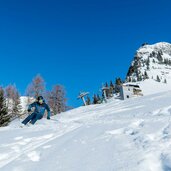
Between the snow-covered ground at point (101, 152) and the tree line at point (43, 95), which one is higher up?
the tree line at point (43, 95)

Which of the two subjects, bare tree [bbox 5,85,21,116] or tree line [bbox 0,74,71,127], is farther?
bare tree [bbox 5,85,21,116]

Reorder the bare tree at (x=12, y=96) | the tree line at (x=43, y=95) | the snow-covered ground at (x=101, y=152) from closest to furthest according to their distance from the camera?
the snow-covered ground at (x=101, y=152) < the tree line at (x=43, y=95) < the bare tree at (x=12, y=96)

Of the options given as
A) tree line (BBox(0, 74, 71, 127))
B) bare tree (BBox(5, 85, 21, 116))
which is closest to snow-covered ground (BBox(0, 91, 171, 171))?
tree line (BBox(0, 74, 71, 127))

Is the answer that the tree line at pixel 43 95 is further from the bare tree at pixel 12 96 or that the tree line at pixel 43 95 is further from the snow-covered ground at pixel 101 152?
the snow-covered ground at pixel 101 152

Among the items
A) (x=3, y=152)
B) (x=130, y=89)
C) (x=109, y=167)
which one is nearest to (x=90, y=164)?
(x=109, y=167)

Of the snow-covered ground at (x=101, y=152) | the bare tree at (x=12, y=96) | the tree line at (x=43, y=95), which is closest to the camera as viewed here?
the snow-covered ground at (x=101, y=152)

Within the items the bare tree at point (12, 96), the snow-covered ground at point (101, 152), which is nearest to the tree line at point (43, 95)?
the bare tree at point (12, 96)

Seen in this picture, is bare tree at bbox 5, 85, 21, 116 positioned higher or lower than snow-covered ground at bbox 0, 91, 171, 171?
higher

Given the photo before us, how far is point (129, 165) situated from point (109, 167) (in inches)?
14.7

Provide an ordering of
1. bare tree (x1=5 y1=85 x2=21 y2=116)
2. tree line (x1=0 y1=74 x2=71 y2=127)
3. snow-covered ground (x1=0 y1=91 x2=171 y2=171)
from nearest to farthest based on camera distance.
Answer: snow-covered ground (x1=0 y1=91 x2=171 y2=171)
tree line (x1=0 y1=74 x2=71 y2=127)
bare tree (x1=5 y1=85 x2=21 y2=116)

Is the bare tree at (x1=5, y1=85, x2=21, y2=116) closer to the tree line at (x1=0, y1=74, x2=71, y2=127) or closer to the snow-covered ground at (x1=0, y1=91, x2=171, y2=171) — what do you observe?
the tree line at (x1=0, y1=74, x2=71, y2=127)

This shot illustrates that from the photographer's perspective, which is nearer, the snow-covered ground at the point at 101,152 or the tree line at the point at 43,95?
the snow-covered ground at the point at 101,152

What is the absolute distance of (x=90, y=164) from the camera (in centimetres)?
486

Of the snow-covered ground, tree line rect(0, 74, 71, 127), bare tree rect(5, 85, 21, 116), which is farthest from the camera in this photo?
bare tree rect(5, 85, 21, 116)
